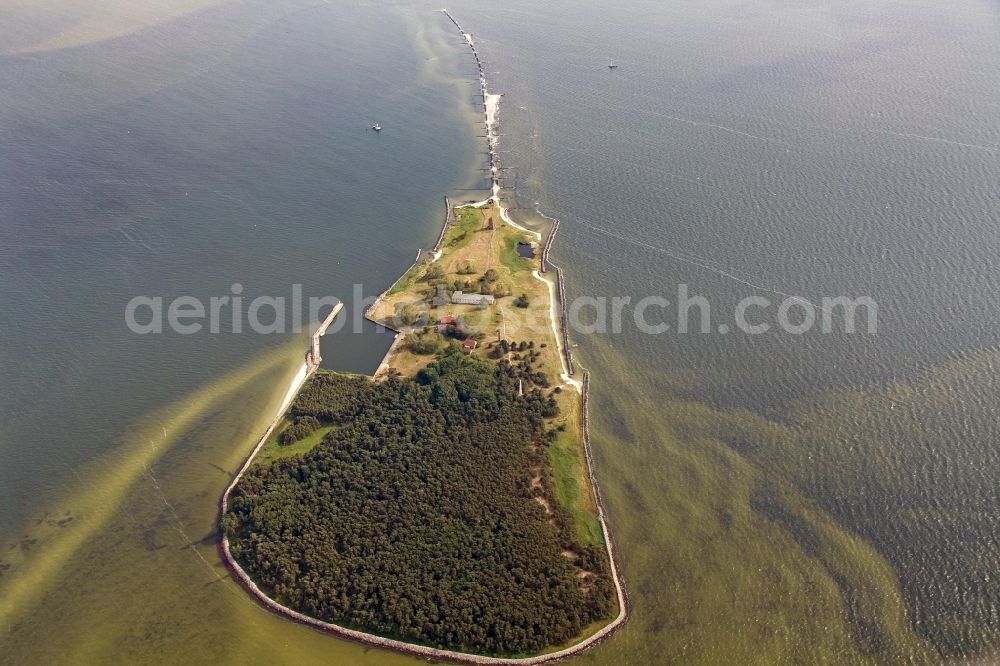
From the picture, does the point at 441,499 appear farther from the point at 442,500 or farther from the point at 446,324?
the point at 446,324

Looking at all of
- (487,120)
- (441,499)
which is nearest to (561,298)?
(441,499)

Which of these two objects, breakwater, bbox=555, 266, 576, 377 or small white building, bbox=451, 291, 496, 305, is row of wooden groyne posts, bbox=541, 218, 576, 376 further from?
small white building, bbox=451, 291, 496, 305

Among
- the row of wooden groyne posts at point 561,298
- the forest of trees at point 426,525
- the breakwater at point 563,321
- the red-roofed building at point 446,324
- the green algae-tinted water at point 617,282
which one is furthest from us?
the red-roofed building at point 446,324

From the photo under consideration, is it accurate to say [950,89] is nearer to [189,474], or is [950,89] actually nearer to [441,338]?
[441,338]

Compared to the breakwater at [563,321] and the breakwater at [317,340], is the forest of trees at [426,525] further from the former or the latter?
the breakwater at [563,321]

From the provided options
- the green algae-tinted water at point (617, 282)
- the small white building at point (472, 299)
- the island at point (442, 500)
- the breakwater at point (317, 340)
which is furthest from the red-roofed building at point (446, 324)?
the breakwater at point (317, 340)

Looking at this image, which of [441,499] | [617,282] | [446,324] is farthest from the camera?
[617,282]

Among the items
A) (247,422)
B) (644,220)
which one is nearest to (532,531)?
(247,422)
